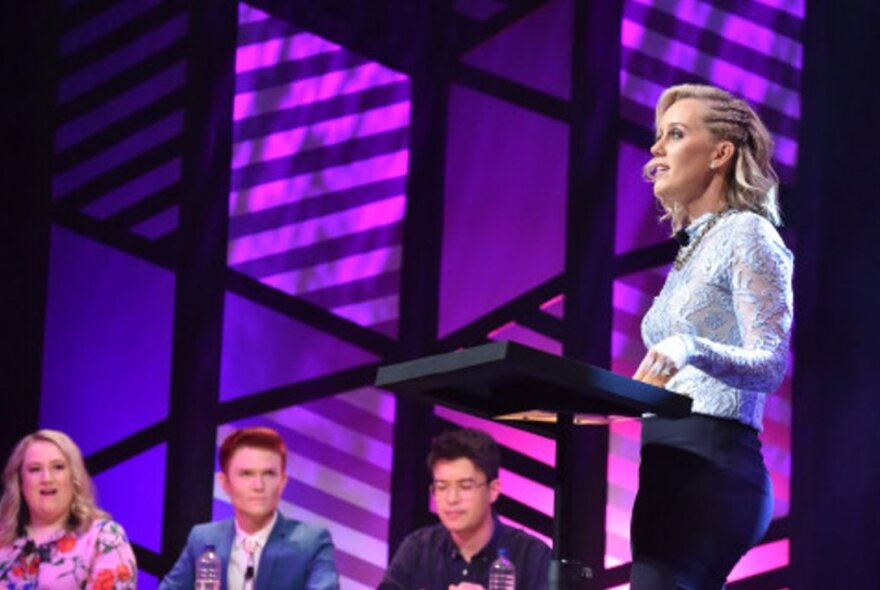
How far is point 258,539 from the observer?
433 centimetres

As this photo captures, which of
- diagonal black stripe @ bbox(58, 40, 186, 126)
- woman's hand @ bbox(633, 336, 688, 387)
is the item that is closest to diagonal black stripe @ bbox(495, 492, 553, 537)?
diagonal black stripe @ bbox(58, 40, 186, 126)

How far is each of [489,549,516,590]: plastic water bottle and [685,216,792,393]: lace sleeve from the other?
235 cm

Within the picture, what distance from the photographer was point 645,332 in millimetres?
2023

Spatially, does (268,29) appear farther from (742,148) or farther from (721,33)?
(742,148)

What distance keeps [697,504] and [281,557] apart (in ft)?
8.73

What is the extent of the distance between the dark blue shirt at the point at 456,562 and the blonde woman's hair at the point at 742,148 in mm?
2345

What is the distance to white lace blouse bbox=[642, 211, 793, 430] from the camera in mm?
1836

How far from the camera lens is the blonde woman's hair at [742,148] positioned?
1978mm

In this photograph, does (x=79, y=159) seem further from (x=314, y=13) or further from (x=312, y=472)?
(x=312, y=472)

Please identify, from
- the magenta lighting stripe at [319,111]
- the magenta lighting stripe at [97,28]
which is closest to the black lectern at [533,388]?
the magenta lighting stripe at [319,111]

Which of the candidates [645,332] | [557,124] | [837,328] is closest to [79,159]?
[557,124]

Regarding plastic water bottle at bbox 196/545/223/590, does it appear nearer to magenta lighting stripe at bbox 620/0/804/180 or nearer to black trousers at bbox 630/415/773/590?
magenta lighting stripe at bbox 620/0/804/180

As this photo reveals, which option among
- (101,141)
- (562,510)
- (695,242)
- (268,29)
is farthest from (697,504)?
(101,141)

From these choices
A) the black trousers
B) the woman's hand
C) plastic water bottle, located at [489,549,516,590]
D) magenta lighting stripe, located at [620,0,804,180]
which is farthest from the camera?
magenta lighting stripe, located at [620,0,804,180]
